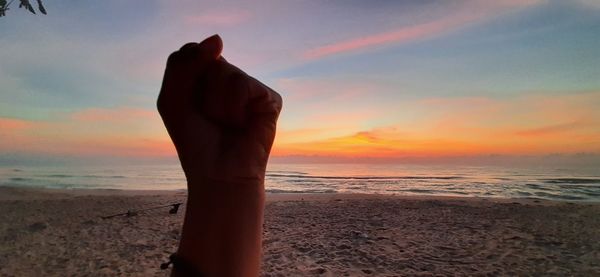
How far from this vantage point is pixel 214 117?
4.33 feet

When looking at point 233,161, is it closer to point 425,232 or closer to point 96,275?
point 96,275

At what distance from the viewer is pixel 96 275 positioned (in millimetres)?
6469

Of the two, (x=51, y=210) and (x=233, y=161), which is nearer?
(x=233, y=161)

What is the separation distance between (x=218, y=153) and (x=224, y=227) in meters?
0.23

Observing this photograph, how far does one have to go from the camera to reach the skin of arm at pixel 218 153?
130 centimetres

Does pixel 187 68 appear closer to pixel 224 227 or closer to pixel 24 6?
pixel 224 227

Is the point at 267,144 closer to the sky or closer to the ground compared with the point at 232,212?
closer to the sky

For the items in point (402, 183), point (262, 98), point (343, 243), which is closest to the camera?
point (262, 98)

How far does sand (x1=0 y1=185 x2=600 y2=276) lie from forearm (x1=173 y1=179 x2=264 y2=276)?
5.48 metres

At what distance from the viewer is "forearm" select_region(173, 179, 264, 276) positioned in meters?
1.30

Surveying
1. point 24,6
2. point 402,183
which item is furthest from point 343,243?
point 402,183

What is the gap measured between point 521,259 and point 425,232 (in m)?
2.59

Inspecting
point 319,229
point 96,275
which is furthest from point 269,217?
point 96,275

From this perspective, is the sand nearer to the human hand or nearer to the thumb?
the human hand
